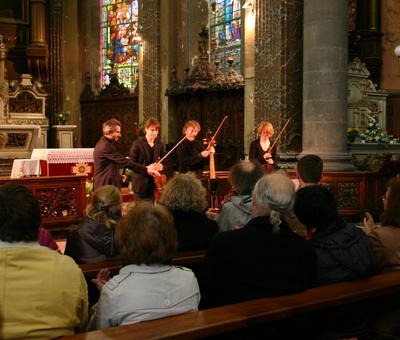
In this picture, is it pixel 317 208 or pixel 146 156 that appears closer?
pixel 317 208

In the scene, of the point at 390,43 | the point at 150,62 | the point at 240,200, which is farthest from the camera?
the point at 150,62

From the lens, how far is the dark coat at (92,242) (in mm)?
3836

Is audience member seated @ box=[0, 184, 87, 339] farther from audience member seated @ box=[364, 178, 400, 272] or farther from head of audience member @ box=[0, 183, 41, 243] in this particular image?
audience member seated @ box=[364, 178, 400, 272]

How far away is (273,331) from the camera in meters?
2.74

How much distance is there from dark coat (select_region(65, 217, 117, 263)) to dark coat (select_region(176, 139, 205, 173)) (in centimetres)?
406

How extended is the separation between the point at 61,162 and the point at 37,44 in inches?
270

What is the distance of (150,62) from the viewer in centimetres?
1553

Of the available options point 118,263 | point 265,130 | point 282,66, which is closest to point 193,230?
point 118,263

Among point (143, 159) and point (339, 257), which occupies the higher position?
→ point (143, 159)

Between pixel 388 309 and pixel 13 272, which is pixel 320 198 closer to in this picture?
pixel 388 309

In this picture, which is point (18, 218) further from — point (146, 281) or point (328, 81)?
point (328, 81)

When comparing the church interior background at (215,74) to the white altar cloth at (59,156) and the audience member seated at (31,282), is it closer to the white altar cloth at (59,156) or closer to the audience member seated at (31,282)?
the white altar cloth at (59,156)

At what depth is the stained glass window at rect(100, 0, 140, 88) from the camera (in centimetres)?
1820

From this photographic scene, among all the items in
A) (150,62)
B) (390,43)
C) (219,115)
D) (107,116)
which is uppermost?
(390,43)
